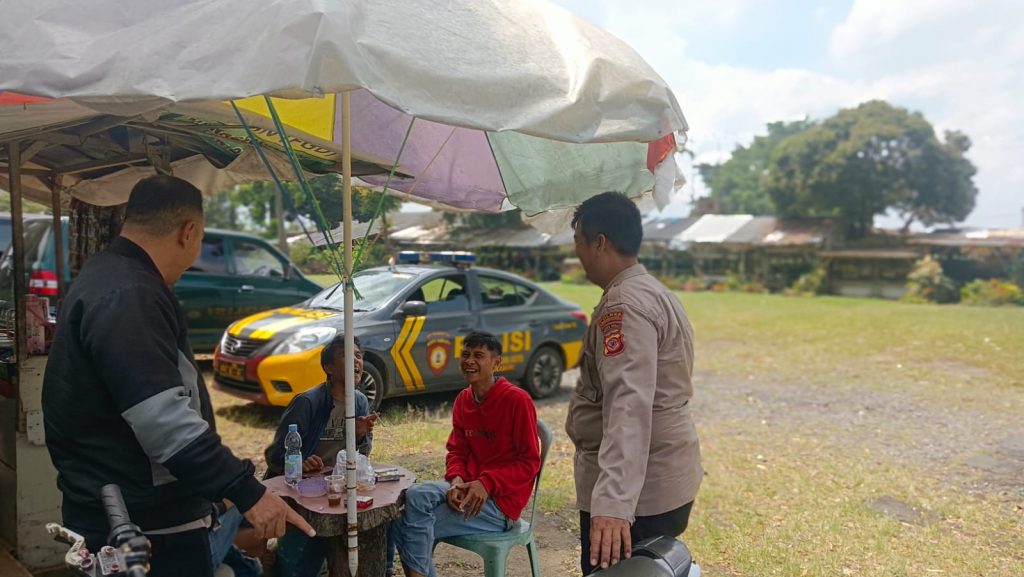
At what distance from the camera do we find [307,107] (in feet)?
12.4

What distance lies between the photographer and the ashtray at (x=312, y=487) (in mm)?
2970

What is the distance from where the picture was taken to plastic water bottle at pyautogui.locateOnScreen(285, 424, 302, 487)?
308cm

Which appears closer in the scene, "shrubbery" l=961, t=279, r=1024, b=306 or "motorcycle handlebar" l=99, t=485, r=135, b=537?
"motorcycle handlebar" l=99, t=485, r=135, b=537

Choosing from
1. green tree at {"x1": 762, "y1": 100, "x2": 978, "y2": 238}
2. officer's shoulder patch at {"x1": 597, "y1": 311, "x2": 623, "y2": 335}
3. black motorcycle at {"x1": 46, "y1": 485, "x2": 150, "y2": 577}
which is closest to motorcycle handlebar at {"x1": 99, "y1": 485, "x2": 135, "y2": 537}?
black motorcycle at {"x1": 46, "y1": 485, "x2": 150, "y2": 577}

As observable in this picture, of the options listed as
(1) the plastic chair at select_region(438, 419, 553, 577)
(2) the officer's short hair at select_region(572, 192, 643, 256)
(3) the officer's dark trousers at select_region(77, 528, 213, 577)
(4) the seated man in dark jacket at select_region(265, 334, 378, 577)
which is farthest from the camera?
(4) the seated man in dark jacket at select_region(265, 334, 378, 577)

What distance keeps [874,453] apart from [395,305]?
15.9 ft

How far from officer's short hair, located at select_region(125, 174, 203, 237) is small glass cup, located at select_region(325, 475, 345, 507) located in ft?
4.30

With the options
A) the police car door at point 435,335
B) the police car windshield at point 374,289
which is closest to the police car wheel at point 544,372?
the police car door at point 435,335

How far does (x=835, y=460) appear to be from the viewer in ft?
22.1

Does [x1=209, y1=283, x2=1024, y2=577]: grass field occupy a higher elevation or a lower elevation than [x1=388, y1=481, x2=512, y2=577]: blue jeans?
lower

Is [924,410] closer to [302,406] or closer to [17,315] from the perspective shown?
[302,406]

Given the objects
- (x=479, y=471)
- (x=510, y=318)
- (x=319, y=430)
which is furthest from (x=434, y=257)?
(x=479, y=471)

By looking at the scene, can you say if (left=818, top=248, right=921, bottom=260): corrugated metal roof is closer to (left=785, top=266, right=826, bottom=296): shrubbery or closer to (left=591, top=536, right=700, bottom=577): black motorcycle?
(left=785, top=266, right=826, bottom=296): shrubbery

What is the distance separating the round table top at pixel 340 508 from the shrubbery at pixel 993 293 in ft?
106
